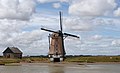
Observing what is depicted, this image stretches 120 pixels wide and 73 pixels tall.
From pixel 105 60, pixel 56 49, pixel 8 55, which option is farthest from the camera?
pixel 8 55

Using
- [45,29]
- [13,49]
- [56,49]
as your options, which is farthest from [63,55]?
[13,49]

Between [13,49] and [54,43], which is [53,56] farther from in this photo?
[13,49]

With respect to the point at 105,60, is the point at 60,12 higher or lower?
higher

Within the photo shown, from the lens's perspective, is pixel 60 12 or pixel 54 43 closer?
pixel 54 43

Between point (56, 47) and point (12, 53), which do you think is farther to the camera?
point (12, 53)

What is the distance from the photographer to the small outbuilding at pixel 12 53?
101 metres

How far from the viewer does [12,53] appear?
100375mm

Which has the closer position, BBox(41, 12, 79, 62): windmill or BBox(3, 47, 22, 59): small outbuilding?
BBox(41, 12, 79, 62): windmill

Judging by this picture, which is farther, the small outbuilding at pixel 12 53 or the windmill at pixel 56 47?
the small outbuilding at pixel 12 53

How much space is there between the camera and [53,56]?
8706 centimetres

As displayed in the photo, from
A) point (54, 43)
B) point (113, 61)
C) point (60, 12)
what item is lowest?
point (113, 61)

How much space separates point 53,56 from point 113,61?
18.1 metres

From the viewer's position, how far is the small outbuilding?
330 ft

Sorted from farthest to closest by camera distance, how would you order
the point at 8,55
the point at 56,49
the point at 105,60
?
the point at 8,55 < the point at 105,60 < the point at 56,49
